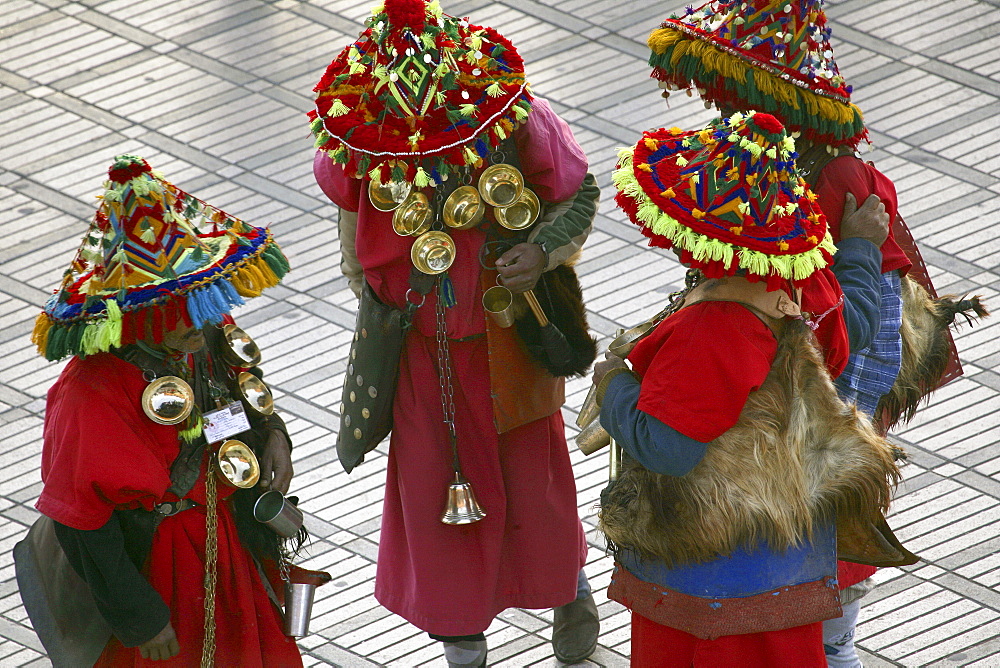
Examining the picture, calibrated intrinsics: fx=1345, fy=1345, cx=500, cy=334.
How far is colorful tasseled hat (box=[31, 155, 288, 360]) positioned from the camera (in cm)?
328

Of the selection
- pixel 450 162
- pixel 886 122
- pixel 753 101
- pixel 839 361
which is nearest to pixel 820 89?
pixel 753 101

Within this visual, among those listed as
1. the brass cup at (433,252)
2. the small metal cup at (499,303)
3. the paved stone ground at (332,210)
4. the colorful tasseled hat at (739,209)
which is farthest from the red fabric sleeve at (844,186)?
the paved stone ground at (332,210)

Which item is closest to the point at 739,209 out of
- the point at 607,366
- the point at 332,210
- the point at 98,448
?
the point at 607,366

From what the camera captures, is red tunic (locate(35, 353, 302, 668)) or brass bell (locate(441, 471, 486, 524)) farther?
brass bell (locate(441, 471, 486, 524))

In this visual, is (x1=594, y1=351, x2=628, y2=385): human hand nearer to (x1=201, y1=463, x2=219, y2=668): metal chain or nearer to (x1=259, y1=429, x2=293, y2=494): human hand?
(x1=259, y1=429, x2=293, y2=494): human hand

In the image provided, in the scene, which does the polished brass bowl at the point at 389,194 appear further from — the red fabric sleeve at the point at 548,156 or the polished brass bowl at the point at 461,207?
the red fabric sleeve at the point at 548,156

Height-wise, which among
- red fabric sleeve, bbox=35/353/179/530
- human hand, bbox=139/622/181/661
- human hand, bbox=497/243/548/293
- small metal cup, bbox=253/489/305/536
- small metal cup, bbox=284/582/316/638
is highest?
human hand, bbox=497/243/548/293

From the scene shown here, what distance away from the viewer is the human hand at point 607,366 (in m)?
3.37

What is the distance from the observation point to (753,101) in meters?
3.68

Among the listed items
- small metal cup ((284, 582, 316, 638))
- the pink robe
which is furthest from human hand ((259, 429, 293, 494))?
the pink robe

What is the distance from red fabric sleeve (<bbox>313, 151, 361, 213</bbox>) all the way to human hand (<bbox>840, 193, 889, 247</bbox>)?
1.38m

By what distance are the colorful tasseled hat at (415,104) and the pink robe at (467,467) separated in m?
0.17

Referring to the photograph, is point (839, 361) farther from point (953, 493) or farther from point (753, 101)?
point (953, 493)

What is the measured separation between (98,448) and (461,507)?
1.09 metres
